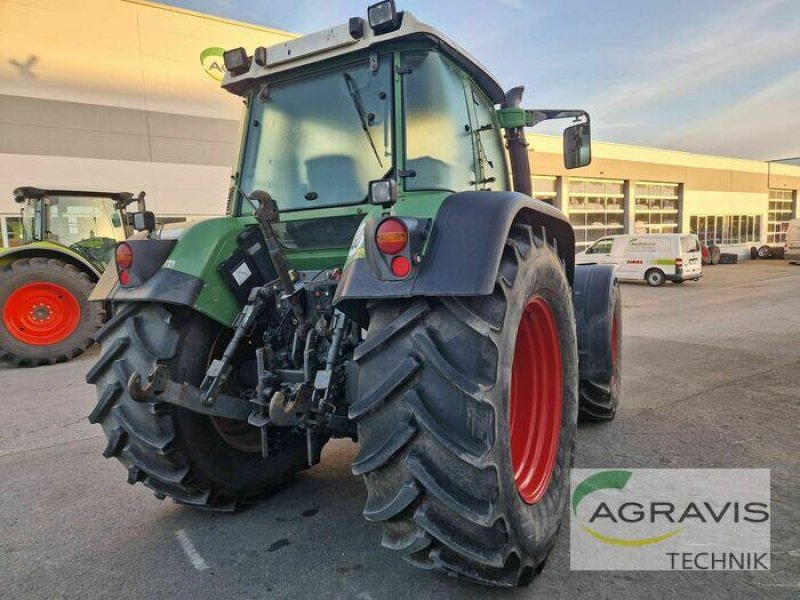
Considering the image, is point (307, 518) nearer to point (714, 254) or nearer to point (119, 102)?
point (119, 102)

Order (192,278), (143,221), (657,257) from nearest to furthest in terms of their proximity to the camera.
A: (192,278) → (143,221) → (657,257)

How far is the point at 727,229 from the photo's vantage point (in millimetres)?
30812

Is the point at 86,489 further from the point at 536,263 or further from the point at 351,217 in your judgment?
the point at 536,263

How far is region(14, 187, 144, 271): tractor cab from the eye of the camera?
8.18 metres

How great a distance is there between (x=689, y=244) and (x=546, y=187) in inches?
259

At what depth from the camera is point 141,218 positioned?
3244 millimetres

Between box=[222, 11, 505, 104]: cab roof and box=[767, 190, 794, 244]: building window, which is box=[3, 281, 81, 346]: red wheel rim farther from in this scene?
box=[767, 190, 794, 244]: building window

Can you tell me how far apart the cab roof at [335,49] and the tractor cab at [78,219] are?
6130 mm

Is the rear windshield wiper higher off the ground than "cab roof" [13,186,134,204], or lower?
lower

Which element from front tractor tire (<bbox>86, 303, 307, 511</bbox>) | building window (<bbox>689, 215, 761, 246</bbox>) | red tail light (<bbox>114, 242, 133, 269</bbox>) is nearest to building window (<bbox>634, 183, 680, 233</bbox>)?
building window (<bbox>689, 215, 761, 246</bbox>)

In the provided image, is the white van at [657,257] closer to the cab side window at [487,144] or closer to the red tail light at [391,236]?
the cab side window at [487,144]

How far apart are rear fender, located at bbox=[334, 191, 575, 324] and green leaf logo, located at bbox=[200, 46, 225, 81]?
1373cm

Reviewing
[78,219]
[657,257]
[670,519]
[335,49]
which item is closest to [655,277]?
[657,257]

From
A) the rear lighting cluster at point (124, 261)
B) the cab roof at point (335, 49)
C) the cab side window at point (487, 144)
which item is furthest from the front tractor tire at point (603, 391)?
the rear lighting cluster at point (124, 261)
